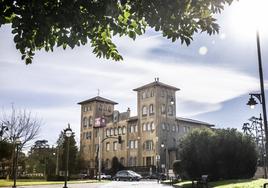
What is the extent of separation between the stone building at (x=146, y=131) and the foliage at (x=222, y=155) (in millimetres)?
38375

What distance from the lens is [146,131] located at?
3337 inches

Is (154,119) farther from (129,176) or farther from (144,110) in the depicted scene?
(129,176)

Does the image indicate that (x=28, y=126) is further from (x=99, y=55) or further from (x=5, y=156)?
(x=99, y=55)

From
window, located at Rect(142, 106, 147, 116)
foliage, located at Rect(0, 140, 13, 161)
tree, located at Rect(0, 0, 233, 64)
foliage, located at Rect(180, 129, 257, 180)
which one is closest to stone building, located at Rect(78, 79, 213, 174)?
window, located at Rect(142, 106, 147, 116)

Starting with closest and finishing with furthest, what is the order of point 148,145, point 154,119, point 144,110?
point 154,119
point 148,145
point 144,110

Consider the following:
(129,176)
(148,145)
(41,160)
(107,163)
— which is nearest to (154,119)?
(148,145)

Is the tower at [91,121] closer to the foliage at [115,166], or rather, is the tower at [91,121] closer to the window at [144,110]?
the foliage at [115,166]

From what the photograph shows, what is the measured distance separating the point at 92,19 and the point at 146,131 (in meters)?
78.1

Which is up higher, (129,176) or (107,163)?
(107,163)

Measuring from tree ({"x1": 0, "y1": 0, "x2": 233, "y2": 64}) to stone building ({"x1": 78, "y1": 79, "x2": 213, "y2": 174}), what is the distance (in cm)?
6720

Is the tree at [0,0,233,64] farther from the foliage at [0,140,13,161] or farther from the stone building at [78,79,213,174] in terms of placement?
the stone building at [78,79,213,174]

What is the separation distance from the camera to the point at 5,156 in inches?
2003

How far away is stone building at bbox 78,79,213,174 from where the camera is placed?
267ft

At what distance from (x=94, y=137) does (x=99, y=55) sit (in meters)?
93.1
